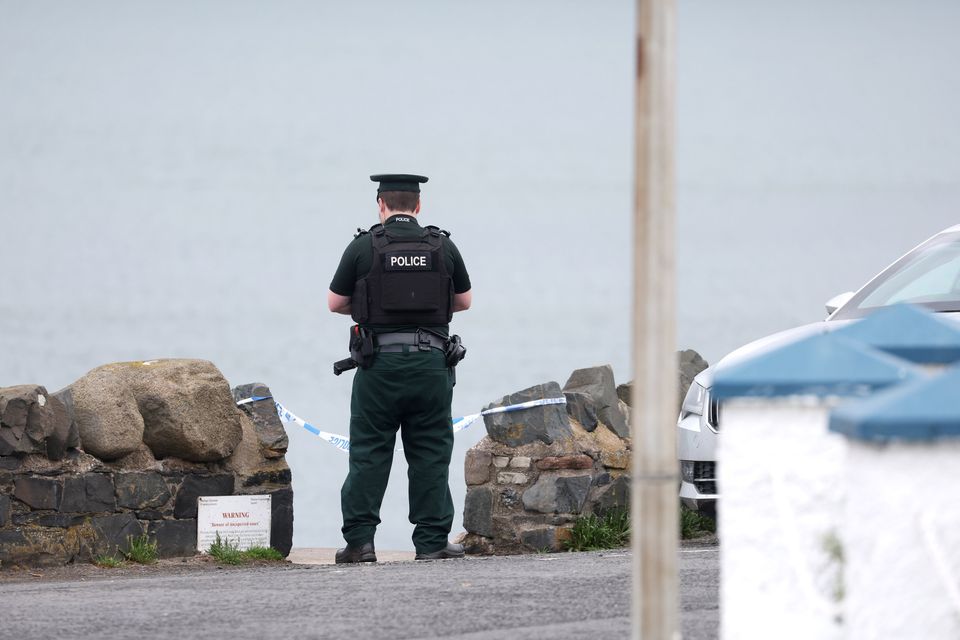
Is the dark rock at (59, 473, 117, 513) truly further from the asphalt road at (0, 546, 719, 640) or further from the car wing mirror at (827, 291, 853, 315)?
the car wing mirror at (827, 291, 853, 315)

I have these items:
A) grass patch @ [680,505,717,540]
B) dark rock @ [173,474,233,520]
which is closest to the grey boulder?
dark rock @ [173,474,233,520]

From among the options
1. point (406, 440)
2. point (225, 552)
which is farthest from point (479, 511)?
point (225, 552)

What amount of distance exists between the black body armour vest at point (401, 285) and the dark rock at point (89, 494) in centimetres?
173

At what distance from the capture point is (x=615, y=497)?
29.5 ft

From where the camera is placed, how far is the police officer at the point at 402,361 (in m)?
7.33

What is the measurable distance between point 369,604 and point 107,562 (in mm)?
3075

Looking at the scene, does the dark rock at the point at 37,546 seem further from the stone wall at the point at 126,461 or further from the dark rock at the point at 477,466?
the dark rock at the point at 477,466

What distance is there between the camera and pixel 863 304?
7461mm

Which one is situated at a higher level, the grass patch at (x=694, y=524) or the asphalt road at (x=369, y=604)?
the grass patch at (x=694, y=524)

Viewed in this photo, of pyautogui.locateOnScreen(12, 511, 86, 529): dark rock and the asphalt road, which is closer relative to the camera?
the asphalt road

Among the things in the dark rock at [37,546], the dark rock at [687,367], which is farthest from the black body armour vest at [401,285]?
the dark rock at [687,367]

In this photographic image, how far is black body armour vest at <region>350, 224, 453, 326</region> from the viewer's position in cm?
730

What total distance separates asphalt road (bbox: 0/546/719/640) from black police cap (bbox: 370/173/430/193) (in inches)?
78.2

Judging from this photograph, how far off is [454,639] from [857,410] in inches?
76.7
